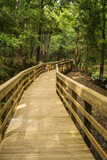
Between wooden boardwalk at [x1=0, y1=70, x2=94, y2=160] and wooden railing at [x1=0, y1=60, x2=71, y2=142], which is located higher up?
wooden railing at [x1=0, y1=60, x2=71, y2=142]

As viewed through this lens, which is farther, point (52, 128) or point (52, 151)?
point (52, 128)

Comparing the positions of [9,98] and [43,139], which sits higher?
[9,98]

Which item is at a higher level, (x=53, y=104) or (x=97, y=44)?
(x=97, y=44)

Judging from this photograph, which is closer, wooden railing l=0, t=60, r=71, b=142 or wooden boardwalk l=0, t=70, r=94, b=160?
wooden boardwalk l=0, t=70, r=94, b=160

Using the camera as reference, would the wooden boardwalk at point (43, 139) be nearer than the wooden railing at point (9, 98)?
Yes

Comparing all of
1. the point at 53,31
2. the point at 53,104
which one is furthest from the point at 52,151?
the point at 53,31

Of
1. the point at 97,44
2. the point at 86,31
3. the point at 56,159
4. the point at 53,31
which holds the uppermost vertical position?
the point at 53,31

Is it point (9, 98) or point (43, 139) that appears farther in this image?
point (9, 98)

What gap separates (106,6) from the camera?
1493 centimetres

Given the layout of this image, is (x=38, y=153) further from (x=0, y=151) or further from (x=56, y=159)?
(x=0, y=151)

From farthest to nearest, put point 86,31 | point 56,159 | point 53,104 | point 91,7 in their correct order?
1. point 86,31
2. point 91,7
3. point 53,104
4. point 56,159

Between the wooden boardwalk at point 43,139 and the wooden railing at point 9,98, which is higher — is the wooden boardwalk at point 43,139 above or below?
below

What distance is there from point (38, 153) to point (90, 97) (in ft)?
4.53

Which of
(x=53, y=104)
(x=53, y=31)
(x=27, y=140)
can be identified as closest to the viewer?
(x=27, y=140)
